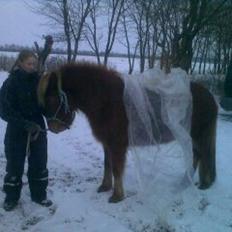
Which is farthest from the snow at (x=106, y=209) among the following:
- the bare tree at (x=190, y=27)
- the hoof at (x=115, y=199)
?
the bare tree at (x=190, y=27)

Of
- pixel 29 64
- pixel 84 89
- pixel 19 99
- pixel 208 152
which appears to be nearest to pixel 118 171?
pixel 84 89

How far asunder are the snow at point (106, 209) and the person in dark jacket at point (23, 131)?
216mm

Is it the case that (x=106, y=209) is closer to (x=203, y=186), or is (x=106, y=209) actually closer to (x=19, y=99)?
(x=203, y=186)

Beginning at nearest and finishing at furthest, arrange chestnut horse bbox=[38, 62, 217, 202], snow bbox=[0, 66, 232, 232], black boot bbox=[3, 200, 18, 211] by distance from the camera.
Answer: snow bbox=[0, 66, 232, 232]
black boot bbox=[3, 200, 18, 211]
chestnut horse bbox=[38, 62, 217, 202]

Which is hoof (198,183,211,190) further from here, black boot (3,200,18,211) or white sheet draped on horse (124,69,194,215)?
black boot (3,200,18,211)

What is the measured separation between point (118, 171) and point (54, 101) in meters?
1.20

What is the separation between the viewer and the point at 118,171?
541 cm

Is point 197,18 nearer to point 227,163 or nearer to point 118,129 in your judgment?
point 227,163

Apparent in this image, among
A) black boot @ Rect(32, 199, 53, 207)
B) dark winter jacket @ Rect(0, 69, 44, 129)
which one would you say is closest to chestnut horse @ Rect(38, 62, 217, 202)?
dark winter jacket @ Rect(0, 69, 44, 129)

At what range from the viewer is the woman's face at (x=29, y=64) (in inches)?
193

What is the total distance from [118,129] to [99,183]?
1058 mm

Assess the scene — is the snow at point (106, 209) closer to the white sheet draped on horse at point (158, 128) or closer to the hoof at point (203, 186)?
the hoof at point (203, 186)

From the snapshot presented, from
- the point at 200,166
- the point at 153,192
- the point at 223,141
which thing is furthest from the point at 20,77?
the point at 223,141

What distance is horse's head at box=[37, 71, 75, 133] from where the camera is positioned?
5027mm
